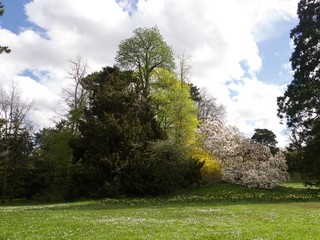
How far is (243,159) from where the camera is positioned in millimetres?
44688

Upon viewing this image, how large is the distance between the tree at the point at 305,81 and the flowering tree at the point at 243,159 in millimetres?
5886

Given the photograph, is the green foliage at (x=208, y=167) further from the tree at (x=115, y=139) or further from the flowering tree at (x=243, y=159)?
the tree at (x=115, y=139)

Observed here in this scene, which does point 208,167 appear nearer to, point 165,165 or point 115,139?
point 165,165

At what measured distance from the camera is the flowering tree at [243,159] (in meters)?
40.3

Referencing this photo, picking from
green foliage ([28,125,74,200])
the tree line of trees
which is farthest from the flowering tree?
green foliage ([28,125,74,200])

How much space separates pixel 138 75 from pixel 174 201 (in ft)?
67.5

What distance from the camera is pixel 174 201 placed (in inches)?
1247

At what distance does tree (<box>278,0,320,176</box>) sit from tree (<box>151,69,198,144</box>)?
10489 mm

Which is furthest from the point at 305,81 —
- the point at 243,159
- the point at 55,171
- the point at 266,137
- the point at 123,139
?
the point at 266,137

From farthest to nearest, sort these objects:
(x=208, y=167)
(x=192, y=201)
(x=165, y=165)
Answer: (x=208, y=167)
(x=165, y=165)
(x=192, y=201)

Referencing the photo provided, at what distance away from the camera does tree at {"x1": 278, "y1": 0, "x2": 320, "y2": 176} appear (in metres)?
34.8

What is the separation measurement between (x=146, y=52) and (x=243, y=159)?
18.4 metres

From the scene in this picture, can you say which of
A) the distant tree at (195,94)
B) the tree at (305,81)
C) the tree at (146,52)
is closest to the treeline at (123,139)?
the tree at (146,52)

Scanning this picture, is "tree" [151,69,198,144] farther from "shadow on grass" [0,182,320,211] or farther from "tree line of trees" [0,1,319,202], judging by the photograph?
"shadow on grass" [0,182,320,211]
